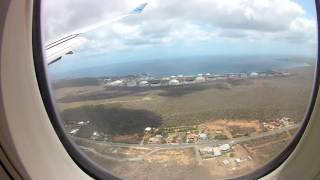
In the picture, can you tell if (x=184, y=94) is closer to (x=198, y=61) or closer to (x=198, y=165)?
(x=198, y=61)

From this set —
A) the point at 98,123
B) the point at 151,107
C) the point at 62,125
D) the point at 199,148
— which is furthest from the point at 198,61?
the point at 62,125

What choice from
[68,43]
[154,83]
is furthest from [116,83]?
[68,43]

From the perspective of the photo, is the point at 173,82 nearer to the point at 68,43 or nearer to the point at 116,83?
the point at 116,83

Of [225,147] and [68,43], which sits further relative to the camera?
[225,147]

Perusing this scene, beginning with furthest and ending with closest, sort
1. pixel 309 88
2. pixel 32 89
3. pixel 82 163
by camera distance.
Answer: pixel 82 163, pixel 309 88, pixel 32 89

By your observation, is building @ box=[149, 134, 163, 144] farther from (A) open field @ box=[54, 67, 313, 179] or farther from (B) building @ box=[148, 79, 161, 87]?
(B) building @ box=[148, 79, 161, 87]

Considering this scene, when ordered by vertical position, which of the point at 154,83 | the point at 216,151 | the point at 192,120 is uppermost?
the point at 154,83

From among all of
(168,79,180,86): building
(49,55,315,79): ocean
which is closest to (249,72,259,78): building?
(49,55,315,79): ocean
